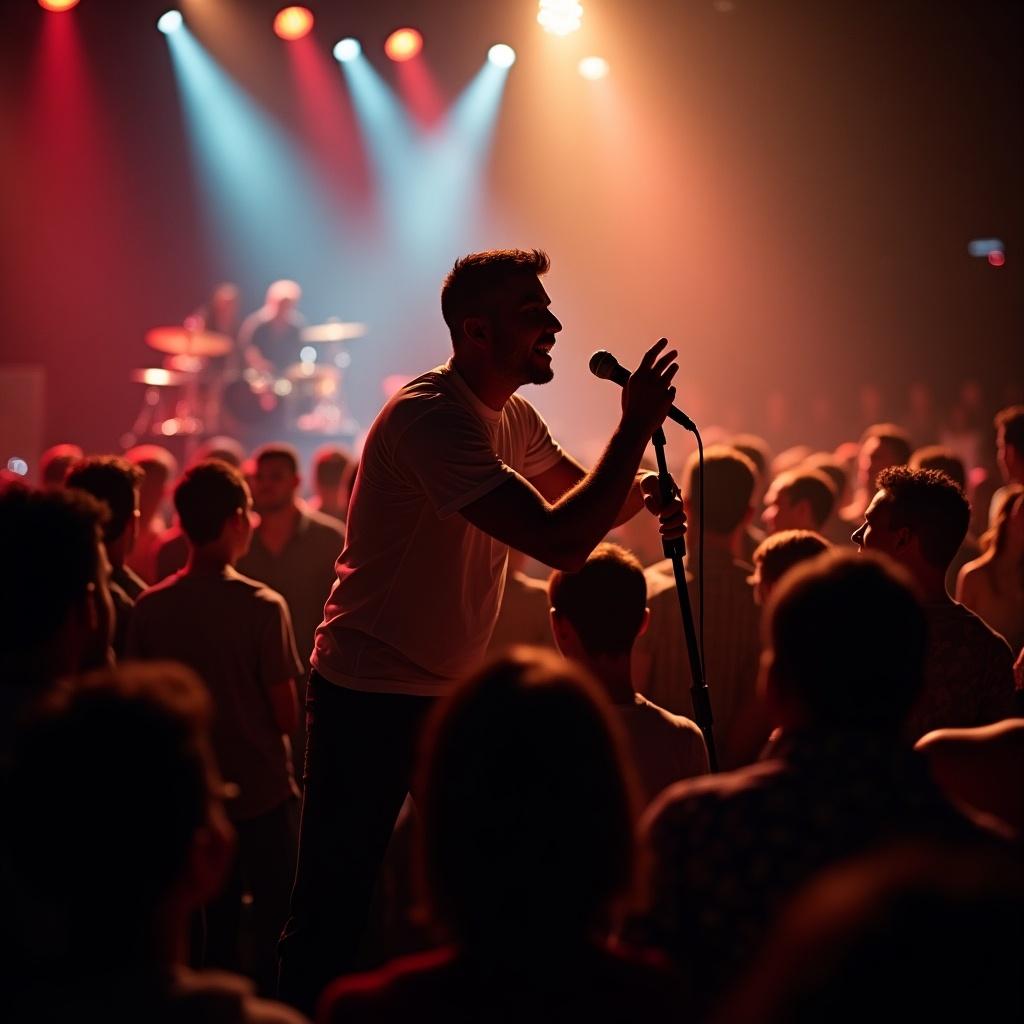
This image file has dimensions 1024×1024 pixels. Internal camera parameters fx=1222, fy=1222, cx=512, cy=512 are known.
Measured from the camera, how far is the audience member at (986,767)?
207 centimetres

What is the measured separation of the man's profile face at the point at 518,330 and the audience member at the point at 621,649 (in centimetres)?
54

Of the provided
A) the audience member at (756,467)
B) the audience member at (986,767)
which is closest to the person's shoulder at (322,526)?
the audience member at (756,467)

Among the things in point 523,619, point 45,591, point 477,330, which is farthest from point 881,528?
point 45,591

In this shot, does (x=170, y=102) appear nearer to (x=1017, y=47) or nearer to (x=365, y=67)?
(x=365, y=67)

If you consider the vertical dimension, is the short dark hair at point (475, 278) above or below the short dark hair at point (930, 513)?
above

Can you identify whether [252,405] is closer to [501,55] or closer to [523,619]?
[501,55]

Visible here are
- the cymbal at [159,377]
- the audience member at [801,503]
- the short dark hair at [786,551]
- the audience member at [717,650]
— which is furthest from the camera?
the cymbal at [159,377]

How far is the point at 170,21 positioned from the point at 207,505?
1059cm

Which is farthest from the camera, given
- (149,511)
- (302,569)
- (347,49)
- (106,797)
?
(347,49)

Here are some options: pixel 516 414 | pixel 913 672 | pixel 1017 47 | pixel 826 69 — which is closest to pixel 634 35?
pixel 826 69

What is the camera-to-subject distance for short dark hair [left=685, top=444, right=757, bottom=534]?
15.2ft

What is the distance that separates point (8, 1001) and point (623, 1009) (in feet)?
2.53

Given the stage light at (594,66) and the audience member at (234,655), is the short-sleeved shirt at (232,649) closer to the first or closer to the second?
the audience member at (234,655)

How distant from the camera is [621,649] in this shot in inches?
123
